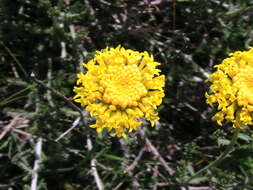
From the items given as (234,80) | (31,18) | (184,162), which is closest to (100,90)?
(234,80)

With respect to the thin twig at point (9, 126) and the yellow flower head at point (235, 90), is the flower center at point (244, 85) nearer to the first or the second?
the yellow flower head at point (235, 90)

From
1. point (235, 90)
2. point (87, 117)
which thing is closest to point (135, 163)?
point (87, 117)

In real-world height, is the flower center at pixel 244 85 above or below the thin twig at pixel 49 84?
above

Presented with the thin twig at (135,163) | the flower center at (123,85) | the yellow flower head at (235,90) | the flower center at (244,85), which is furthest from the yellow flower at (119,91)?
the thin twig at (135,163)

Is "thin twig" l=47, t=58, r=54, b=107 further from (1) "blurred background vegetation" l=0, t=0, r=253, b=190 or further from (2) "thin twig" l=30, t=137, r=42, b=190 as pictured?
(2) "thin twig" l=30, t=137, r=42, b=190

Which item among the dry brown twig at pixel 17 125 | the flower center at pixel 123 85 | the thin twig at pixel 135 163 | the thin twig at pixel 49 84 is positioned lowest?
the thin twig at pixel 135 163

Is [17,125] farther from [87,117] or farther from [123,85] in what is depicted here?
[123,85]

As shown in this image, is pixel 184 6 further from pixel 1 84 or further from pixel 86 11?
pixel 1 84
